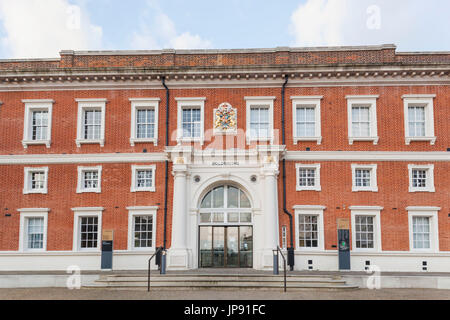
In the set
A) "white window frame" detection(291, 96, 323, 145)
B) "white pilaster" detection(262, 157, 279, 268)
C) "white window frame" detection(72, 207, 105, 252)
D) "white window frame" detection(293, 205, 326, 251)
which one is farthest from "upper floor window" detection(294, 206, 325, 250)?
"white window frame" detection(72, 207, 105, 252)

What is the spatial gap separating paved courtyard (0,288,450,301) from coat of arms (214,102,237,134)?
7807 mm

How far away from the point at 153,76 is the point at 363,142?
389 inches

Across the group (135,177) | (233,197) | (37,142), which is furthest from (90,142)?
(233,197)

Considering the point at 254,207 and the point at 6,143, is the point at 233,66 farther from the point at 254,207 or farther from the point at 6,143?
the point at 6,143

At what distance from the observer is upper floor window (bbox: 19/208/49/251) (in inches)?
811

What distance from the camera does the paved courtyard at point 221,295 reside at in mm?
14078

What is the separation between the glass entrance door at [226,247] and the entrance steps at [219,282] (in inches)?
127

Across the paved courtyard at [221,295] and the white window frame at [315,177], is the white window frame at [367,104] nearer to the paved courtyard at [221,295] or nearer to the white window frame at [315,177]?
the white window frame at [315,177]

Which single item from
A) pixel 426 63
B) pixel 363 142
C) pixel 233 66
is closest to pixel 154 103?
pixel 233 66

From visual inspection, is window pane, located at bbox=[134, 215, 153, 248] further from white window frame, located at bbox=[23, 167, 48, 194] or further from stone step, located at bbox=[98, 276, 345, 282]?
white window frame, located at bbox=[23, 167, 48, 194]

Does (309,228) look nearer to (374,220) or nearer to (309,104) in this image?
(374,220)

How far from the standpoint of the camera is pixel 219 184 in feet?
67.8

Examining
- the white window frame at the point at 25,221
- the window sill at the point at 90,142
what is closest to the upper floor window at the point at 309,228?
the window sill at the point at 90,142
